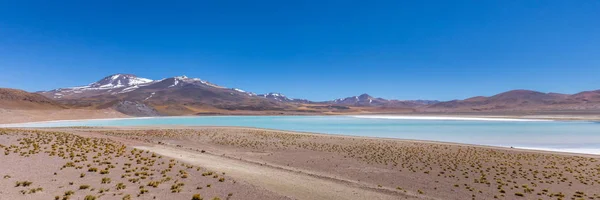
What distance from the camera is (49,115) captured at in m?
84.0

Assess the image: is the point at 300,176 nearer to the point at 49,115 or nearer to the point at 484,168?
the point at 484,168

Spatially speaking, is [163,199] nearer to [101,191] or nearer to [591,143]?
[101,191]

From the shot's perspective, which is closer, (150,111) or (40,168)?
(40,168)

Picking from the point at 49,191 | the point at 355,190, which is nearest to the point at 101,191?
the point at 49,191

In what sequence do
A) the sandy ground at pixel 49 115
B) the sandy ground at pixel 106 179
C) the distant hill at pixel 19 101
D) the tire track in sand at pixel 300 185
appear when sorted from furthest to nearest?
the distant hill at pixel 19 101 < the sandy ground at pixel 49 115 < the tire track in sand at pixel 300 185 < the sandy ground at pixel 106 179

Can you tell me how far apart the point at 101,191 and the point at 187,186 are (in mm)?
2683

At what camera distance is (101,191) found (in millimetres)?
10836

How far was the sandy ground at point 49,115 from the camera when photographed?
69.9 meters

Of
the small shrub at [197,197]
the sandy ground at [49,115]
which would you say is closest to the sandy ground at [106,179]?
the small shrub at [197,197]

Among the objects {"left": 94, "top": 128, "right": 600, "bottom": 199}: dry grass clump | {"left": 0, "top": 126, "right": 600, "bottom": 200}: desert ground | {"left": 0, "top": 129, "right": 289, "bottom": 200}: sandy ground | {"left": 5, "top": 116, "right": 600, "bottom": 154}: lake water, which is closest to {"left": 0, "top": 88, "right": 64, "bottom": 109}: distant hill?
{"left": 5, "top": 116, "right": 600, "bottom": 154}: lake water

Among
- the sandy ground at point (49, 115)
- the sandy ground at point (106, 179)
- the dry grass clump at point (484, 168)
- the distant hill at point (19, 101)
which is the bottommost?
the dry grass clump at point (484, 168)

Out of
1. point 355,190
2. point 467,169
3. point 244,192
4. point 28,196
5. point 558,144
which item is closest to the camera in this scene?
point 28,196

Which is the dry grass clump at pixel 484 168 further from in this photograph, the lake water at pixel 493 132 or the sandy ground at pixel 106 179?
the lake water at pixel 493 132

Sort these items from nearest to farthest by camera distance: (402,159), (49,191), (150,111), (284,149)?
(49,191)
(402,159)
(284,149)
(150,111)
